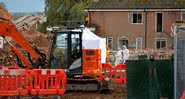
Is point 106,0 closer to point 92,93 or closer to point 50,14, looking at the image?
point 50,14

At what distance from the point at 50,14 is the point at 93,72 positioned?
166ft

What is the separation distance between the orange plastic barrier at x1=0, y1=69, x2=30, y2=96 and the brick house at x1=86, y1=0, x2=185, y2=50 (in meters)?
43.7

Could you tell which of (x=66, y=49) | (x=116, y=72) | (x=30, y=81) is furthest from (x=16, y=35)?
(x=116, y=72)

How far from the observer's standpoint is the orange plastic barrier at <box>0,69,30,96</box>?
16.6 m

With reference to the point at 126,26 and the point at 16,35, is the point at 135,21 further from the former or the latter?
the point at 16,35

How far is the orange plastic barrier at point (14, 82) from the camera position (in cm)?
1656

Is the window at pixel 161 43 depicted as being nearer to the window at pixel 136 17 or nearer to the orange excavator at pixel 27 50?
the window at pixel 136 17

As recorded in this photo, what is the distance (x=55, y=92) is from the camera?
55.1 feet

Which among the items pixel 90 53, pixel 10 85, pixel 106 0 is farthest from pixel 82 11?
pixel 10 85

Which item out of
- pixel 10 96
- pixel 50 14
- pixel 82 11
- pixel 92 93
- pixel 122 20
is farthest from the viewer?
pixel 50 14

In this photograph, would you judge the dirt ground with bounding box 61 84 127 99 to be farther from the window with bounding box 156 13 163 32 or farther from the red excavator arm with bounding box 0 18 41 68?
the window with bounding box 156 13 163 32

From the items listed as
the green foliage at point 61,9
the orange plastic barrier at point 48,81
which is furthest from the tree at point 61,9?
the orange plastic barrier at point 48,81

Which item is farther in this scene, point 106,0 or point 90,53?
point 106,0

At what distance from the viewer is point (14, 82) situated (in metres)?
16.8
